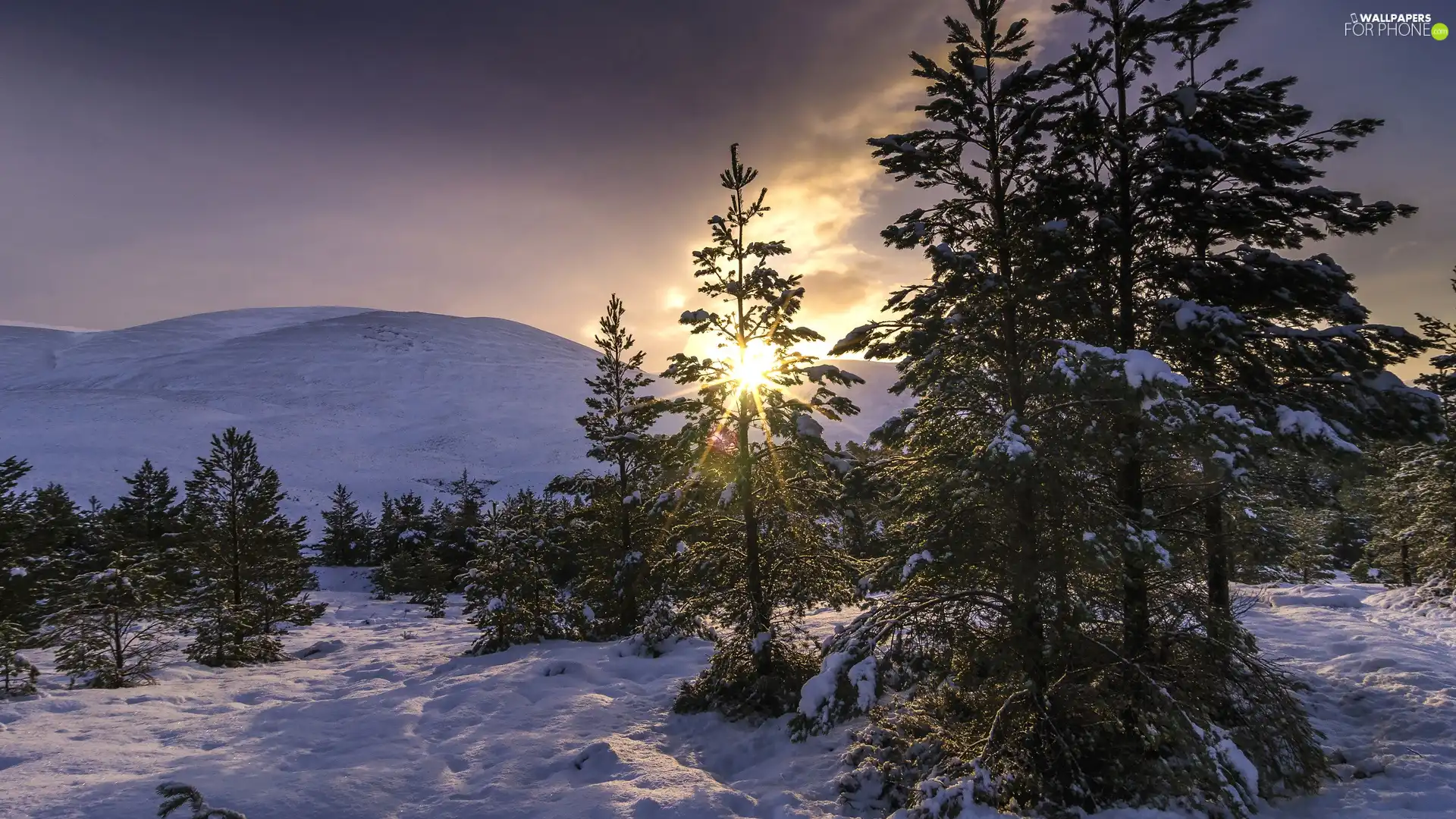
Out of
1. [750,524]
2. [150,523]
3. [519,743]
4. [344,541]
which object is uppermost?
[750,524]

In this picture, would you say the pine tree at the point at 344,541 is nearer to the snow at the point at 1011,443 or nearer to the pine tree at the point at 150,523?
the pine tree at the point at 150,523

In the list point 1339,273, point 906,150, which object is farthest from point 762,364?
point 1339,273

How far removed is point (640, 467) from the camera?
20609mm

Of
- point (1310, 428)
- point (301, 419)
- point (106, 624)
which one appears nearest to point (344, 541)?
point (106, 624)

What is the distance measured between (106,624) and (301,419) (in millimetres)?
149873

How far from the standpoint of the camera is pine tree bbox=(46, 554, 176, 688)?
1500cm

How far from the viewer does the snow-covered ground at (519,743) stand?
766 centimetres

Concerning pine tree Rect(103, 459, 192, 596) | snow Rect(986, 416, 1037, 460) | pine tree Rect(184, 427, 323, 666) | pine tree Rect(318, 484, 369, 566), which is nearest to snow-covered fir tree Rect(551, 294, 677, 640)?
pine tree Rect(184, 427, 323, 666)

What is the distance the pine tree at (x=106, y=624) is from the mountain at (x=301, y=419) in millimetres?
69992

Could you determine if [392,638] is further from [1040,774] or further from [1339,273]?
[1339,273]

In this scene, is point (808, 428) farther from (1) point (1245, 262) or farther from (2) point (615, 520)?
(2) point (615, 520)

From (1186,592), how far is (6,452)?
149m

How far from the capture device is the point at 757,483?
13125mm

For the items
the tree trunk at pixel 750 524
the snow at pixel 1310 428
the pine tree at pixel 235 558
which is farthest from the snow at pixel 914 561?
the pine tree at pixel 235 558
